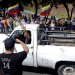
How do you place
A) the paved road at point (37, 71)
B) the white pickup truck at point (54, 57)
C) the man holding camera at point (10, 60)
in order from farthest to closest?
the paved road at point (37, 71) < the white pickup truck at point (54, 57) < the man holding camera at point (10, 60)

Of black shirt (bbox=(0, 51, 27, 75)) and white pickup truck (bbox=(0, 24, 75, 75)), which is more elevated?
black shirt (bbox=(0, 51, 27, 75))

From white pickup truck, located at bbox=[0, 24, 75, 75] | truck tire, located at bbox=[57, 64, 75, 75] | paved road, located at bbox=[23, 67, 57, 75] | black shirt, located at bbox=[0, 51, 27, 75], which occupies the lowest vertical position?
paved road, located at bbox=[23, 67, 57, 75]

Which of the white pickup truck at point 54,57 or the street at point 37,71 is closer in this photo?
the white pickup truck at point 54,57

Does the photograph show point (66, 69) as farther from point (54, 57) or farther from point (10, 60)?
point (10, 60)

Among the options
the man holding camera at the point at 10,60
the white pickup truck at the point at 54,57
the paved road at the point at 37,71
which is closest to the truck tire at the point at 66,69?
the white pickup truck at the point at 54,57

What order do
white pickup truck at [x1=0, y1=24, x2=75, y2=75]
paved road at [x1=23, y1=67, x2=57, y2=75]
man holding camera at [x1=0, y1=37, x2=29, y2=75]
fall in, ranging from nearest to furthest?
man holding camera at [x1=0, y1=37, x2=29, y2=75], white pickup truck at [x1=0, y1=24, x2=75, y2=75], paved road at [x1=23, y1=67, x2=57, y2=75]

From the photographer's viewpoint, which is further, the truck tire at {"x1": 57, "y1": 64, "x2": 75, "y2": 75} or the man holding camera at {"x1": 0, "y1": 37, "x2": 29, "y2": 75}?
the truck tire at {"x1": 57, "y1": 64, "x2": 75, "y2": 75}

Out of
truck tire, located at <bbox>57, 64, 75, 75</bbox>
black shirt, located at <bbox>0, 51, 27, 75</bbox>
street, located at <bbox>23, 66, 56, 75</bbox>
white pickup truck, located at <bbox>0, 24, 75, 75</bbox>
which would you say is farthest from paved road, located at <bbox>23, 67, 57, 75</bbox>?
black shirt, located at <bbox>0, 51, 27, 75</bbox>

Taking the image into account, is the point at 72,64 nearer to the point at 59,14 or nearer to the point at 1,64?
the point at 1,64

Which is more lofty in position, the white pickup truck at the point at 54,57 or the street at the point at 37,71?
the white pickup truck at the point at 54,57

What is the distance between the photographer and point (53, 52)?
22.0ft

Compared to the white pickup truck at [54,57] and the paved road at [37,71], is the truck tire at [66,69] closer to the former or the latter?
the white pickup truck at [54,57]

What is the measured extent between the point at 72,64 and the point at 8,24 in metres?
12.2

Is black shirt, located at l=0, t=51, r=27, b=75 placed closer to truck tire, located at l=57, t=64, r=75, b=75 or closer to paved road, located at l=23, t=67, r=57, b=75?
truck tire, located at l=57, t=64, r=75, b=75
